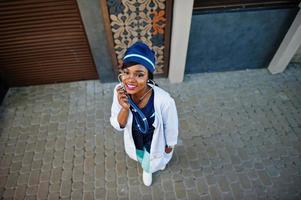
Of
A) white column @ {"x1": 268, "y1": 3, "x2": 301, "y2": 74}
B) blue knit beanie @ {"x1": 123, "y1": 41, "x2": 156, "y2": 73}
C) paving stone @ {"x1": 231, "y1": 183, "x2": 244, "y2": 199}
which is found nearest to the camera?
blue knit beanie @ {"x1": 123, "y1": 41, "x2": 156, "y2": 73}

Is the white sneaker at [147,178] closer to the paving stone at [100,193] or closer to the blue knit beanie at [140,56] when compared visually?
the paving stone at [100,193]

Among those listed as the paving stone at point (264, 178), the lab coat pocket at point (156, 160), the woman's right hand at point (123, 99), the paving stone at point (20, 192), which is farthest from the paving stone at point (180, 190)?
the paving stone at point (20, 192)

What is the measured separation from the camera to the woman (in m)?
1.34

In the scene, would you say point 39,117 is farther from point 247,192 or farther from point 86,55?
point 247,192

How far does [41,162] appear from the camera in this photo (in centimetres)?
271

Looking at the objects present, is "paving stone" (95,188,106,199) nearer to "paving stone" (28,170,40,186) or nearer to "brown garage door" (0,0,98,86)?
"paving stone" (28,170,40,186)

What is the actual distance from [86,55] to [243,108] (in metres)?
2.99

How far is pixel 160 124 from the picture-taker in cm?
168

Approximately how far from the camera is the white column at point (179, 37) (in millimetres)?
2582

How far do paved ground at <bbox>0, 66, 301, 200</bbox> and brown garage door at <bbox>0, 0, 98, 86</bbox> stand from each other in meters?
0.27

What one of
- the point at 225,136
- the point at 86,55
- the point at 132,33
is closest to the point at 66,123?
the point at 86,55

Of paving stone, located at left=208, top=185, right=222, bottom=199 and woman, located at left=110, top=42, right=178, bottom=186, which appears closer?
woman, located at left=110, top=42, right=178, bottom=186

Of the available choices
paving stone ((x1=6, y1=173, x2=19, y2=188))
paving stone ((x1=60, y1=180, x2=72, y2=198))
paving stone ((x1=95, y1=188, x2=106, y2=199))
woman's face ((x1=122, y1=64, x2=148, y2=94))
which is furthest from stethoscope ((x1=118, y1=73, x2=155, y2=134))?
paving stone ((x1=6, y1=173, x2=19, y2=188))

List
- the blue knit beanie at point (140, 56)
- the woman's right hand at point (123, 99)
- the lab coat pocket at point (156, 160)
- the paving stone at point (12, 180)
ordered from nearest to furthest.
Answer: the blue knit beanie at point (140, 56) → the woman's right hand at point (123, 99) → the lab coat pocket at point (156, 160) → the paving stone at point (12, 180)
